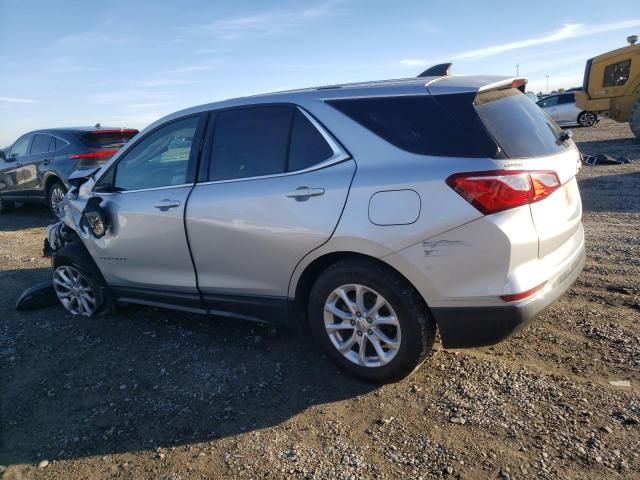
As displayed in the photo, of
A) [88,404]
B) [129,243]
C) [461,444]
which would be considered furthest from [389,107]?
[88,404]

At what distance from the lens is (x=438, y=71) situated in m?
3.62

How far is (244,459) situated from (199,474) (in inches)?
9.4

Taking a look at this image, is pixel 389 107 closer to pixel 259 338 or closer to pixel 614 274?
pixel 259 338

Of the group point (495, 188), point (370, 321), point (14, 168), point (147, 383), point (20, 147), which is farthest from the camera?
point (20, 147)

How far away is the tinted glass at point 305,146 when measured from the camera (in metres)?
3.20

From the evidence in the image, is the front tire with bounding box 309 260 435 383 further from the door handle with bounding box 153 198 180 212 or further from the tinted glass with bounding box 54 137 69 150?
the tinted glass with bounding box 54 137 69 150

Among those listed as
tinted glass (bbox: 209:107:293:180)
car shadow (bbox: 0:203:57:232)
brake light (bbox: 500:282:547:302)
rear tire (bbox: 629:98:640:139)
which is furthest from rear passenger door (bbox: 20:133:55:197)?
rear tire (bbox: 629:98:640:139)

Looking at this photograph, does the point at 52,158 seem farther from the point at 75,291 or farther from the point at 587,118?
the point at 587,118

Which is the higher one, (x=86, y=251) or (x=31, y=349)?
(x=86, y=251)

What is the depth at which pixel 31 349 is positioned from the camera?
13.9 ft

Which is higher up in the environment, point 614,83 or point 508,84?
point 508,84

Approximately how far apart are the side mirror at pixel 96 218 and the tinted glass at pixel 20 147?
7.09 metres

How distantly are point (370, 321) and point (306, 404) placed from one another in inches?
25.8

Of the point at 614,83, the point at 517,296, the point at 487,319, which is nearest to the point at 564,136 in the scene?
the point at 517,296
